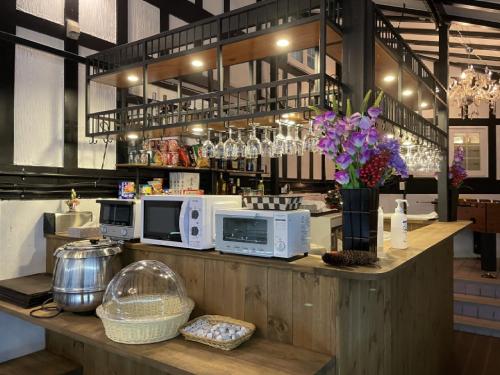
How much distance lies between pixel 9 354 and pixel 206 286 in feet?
5.16

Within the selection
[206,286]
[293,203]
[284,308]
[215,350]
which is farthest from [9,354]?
[293,203]

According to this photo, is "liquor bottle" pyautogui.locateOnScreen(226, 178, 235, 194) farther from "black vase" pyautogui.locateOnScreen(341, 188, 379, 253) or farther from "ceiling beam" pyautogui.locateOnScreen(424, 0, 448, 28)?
"black vase" pyautogui.locateOnScreen(341, 188, 379, 253)

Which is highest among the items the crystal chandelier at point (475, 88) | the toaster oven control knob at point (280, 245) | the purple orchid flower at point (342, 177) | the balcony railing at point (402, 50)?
the crystal chandelier at point (475, 88)

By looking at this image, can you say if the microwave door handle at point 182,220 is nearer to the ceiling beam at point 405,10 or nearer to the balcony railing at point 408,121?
the balcony railing at point 408,121

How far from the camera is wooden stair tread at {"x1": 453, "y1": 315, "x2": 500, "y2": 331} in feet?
14.1

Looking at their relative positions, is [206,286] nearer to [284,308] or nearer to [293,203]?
[284,308]

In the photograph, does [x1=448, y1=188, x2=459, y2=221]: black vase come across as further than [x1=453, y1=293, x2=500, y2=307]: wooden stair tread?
No

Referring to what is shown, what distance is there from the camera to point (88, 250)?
6.95 feet

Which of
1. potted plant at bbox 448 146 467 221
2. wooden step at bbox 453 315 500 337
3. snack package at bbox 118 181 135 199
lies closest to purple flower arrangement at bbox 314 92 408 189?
snack package at bbox 118 181 135 199

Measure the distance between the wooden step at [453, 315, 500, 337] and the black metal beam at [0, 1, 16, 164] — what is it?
462 cm

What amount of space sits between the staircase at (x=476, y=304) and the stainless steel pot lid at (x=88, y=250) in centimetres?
396

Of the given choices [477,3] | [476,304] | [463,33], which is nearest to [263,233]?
[476,304]

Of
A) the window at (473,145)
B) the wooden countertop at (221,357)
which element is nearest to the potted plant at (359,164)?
the wooden countertop at (221,357)

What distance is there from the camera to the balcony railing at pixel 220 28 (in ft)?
7.39
